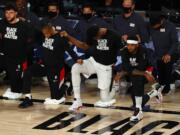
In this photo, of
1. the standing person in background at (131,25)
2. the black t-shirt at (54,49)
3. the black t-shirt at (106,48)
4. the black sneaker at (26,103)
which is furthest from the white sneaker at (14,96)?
the standing person in background at (131,25)

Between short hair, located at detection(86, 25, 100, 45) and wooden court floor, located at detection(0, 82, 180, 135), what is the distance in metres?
1.02

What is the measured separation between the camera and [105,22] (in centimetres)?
926

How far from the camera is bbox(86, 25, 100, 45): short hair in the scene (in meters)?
8.52

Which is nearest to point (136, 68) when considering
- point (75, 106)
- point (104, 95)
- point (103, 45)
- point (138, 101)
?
point (138, 101)

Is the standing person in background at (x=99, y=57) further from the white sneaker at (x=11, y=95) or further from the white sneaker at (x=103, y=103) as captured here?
the white sneaker at (x=11, y=95)

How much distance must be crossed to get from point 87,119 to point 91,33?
4.49ft

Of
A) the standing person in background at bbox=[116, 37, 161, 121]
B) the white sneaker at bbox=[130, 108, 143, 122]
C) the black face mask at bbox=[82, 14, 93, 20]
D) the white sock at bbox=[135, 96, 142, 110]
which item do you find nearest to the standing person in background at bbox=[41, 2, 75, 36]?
the black face mask at bbox=[82, 14, 93, 20]

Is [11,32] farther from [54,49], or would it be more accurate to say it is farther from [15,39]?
[54,49]

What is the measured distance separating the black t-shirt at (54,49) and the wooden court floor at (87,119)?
A: 26.5 inches

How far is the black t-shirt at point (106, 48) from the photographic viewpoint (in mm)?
8602

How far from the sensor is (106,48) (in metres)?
8.62

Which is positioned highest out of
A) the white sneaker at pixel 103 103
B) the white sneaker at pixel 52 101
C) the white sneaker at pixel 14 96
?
the white sneaker at pixel 14 96

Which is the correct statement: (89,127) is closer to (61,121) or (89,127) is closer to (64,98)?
(61,121)

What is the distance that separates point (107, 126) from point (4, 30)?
8.48 ft
